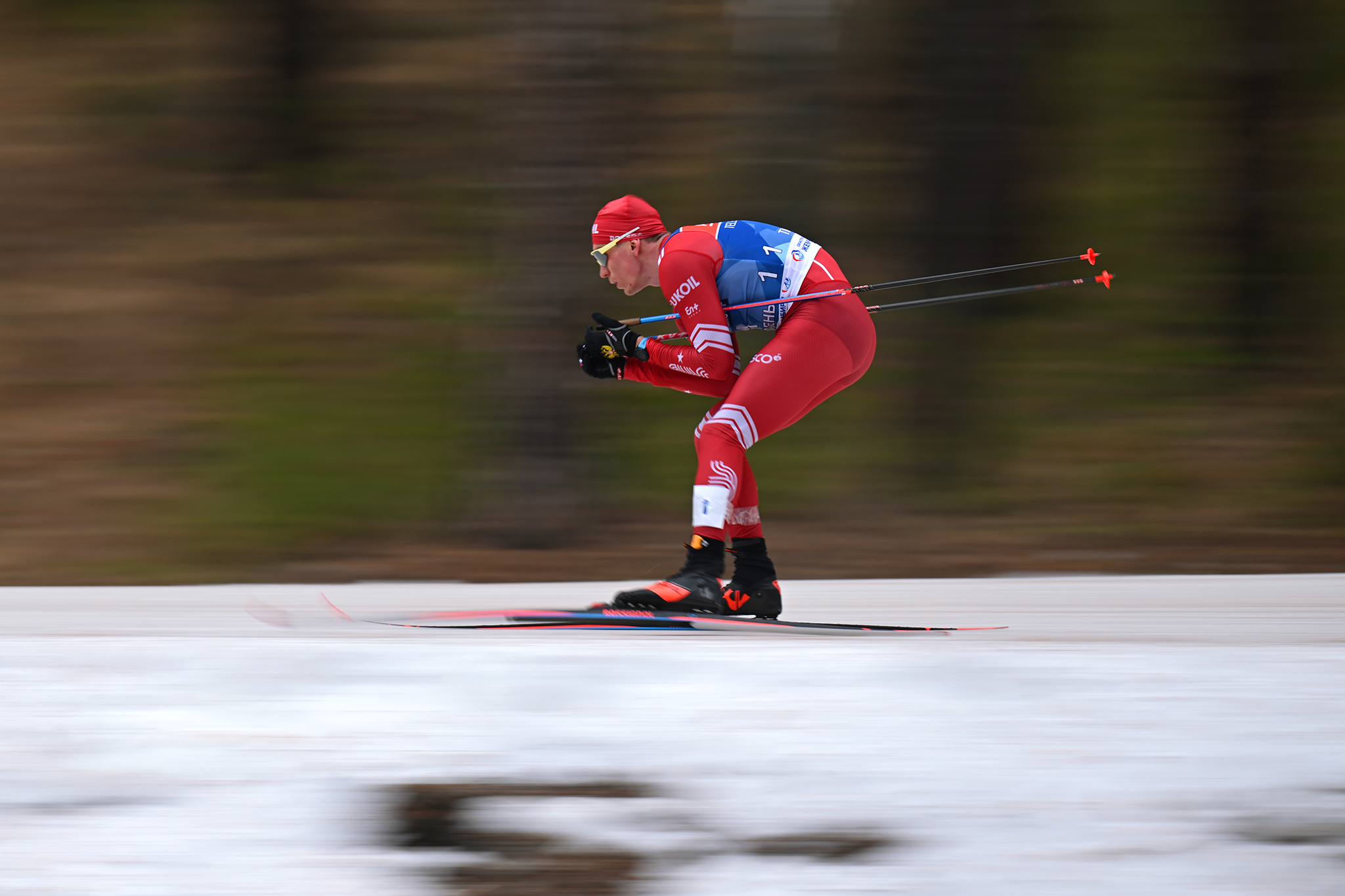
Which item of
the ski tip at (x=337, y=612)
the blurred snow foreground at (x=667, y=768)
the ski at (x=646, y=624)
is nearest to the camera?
the blurred snow foreground at (x=667, y=768)

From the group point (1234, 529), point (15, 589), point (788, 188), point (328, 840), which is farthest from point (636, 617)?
point (1234, 529)

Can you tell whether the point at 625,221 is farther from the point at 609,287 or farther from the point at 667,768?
the point at 609,287

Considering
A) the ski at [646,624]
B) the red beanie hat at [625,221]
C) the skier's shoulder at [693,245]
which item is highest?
the red beanie hat at [625,221]

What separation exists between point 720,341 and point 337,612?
5.14 feet

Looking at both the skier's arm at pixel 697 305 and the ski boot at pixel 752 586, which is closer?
the skier's arm at pixel 697 305

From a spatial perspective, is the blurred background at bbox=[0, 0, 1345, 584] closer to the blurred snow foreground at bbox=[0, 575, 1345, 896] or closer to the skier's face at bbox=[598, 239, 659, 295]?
the skier's face at bbox=[598, 239, 659, 295]

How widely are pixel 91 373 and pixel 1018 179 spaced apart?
6384 millimetres

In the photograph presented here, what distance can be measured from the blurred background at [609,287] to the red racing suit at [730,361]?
2562 mm

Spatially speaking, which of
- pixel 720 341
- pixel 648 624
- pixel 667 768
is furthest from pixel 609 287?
Result: pixel 667 768

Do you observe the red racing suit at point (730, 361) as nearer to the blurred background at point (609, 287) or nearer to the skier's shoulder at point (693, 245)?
the skier's shoulder at point (693, 245)

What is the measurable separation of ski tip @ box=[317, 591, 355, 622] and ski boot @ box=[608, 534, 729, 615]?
0.84 m

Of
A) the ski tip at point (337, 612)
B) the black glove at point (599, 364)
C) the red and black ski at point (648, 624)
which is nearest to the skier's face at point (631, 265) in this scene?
the black glove at point (599, 364)

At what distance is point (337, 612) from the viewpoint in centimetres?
414

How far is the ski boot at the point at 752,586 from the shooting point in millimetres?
3945
